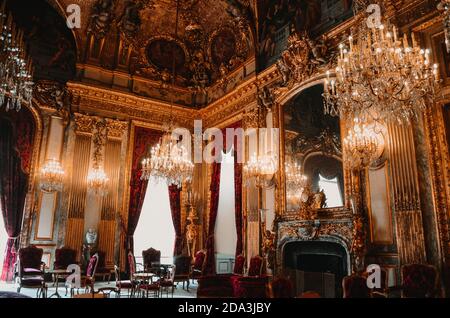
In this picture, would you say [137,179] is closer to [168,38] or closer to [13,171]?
[13,171]

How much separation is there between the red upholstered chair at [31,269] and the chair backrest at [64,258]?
386 mm

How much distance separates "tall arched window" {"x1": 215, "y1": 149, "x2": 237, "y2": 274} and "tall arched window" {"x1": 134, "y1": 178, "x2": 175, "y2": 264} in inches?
55.3

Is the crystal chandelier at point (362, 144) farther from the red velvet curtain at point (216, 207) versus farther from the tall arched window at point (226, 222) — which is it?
the tall arched window at point (226, 222)

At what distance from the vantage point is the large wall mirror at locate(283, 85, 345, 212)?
6202 mm

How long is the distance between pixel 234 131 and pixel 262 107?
4.17 ft

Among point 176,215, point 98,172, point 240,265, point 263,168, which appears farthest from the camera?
point 176,215

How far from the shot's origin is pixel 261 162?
7.17 meters

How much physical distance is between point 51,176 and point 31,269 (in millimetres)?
2140

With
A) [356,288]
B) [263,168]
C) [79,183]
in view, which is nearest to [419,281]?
[356,288]

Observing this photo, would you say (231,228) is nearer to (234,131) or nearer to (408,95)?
(234,131)

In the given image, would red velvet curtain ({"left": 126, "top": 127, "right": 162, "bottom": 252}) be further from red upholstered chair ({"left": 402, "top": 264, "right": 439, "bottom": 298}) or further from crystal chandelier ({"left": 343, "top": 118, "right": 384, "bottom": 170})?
red upholstered chair ({"left": 402, "top": 264, "right": 439, "bottom": 298})

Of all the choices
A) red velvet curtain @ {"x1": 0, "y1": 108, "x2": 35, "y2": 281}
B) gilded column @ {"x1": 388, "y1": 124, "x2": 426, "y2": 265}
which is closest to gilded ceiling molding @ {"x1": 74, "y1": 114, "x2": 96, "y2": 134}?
red velvet curtain @ {"x1": 0, "y1": 108, "x2": 35, "y2": 281}

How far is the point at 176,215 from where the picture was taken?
31.8 ft
